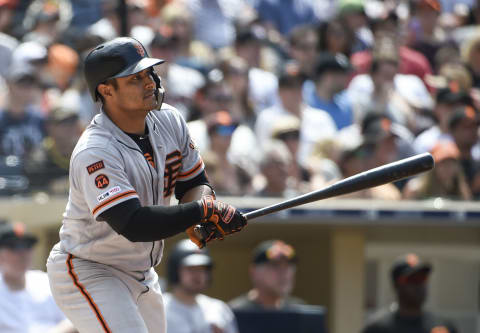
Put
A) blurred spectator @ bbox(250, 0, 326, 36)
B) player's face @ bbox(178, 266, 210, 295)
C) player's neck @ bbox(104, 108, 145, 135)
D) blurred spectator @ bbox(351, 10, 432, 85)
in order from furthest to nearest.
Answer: blurred spectator @ bbox(250, 0, 326, 36) < blurred spectator @ bbox(351, 10, 432, 85) < player's face @ bbox(178, 266, 210, 295) < player's neck @ bbox(104, 108, 145, 135)

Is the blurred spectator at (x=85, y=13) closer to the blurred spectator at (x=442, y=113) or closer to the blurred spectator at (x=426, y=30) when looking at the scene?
the blurred spectator at (x=426, y=30)

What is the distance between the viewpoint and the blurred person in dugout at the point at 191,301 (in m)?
5.66

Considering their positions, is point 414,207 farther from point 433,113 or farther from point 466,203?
point 433,113

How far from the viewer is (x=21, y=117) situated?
6.84 metres

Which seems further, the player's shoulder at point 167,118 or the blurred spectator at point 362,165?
the blurred spectator at point 362,165

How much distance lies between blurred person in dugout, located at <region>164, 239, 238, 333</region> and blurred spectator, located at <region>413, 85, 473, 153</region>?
7.06 ft

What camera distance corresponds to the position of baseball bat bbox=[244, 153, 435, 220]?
11.1ft

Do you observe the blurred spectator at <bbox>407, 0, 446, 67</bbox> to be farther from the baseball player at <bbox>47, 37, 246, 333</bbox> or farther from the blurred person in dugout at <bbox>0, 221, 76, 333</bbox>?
the baseball player at <bbox>47, 37, 246, 333</bbox>

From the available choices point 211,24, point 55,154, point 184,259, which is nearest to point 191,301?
point 184,259

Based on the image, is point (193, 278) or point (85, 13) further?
point (85, 13)

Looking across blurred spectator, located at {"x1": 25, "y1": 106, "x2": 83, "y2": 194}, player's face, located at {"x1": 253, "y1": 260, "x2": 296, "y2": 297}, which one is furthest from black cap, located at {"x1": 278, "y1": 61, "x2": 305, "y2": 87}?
player's face, located at {"x1": 253, "y1": 260, "x2": 296, "y2": 297}

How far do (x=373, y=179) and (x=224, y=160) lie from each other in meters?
3.21

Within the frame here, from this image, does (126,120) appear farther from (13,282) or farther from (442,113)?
(442,113)

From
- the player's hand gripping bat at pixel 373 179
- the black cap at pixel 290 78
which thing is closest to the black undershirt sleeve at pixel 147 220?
the player's hand gripping bat at pixel 373 179
